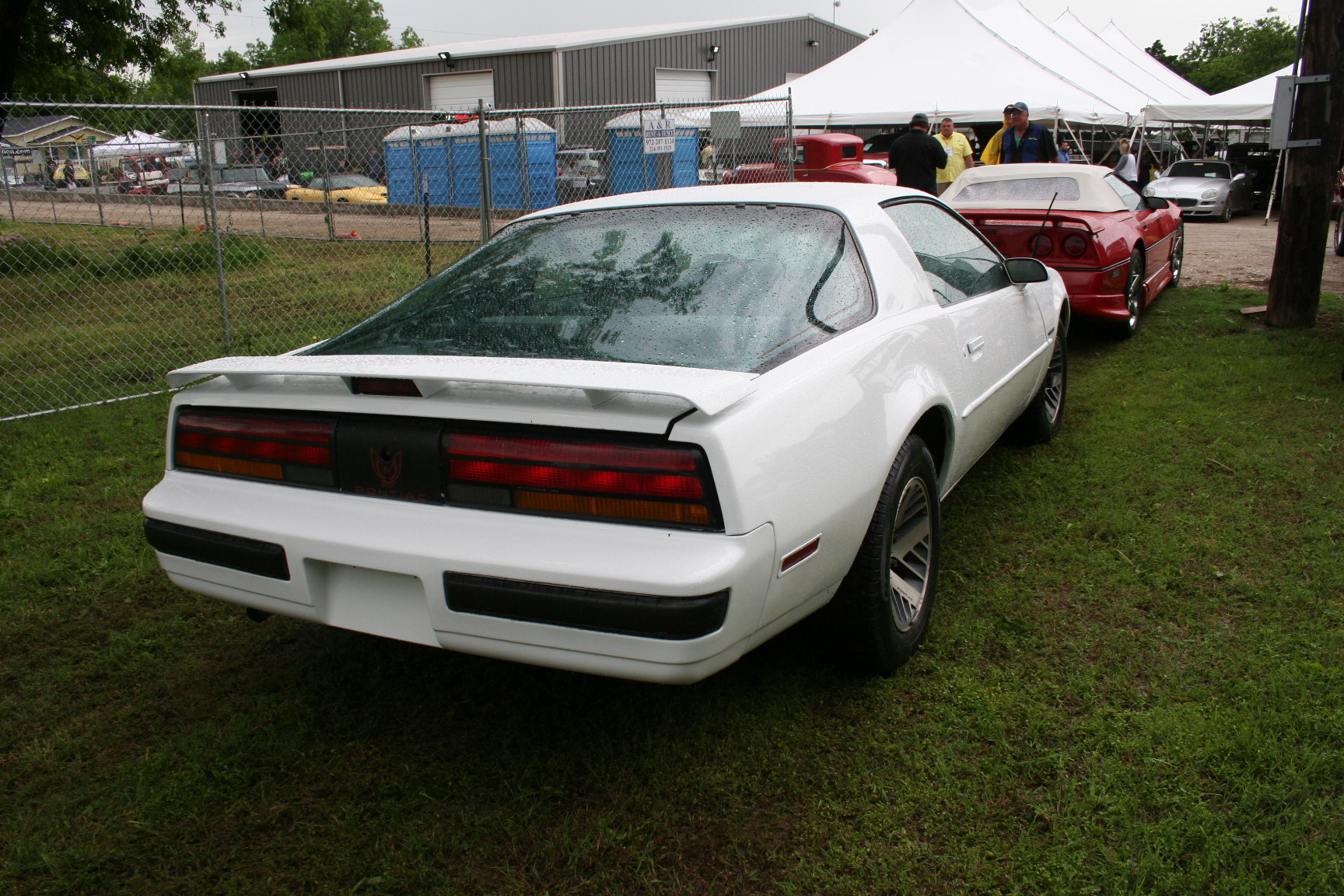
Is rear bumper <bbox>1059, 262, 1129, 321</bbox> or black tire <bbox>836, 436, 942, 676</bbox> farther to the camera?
rear bumper <bbox>1059, 262, 1129, 321</bbox>

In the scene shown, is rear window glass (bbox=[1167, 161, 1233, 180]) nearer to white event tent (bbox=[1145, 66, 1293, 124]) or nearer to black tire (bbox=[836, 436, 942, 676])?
white event tent (bbox=[1145, 66, 1293, 124])

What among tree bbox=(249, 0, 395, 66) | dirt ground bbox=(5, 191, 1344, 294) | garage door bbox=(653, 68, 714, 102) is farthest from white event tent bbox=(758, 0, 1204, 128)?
tree bbox=(249, 0, 395, 66)

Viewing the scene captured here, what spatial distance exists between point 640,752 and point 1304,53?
24.3 ft

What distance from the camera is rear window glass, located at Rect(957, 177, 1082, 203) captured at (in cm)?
690

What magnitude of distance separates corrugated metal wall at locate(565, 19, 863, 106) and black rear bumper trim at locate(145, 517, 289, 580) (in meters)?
27.6

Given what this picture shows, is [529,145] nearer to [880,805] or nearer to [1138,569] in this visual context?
[1138,569]

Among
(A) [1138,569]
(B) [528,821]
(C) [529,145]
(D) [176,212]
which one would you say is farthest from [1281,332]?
(D) [176,212]

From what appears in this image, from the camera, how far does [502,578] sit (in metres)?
1.92

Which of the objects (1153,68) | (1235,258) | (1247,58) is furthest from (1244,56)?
(1235,258)

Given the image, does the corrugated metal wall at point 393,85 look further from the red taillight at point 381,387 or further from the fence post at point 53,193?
the red taillight at point 381,387

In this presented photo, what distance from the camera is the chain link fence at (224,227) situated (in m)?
6.66

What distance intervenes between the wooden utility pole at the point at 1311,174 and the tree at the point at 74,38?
43.1 feet

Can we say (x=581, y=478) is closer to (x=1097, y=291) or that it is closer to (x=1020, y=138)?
(x=1097, y=291)

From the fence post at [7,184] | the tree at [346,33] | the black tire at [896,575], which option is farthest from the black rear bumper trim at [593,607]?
the tree at [346,33]
